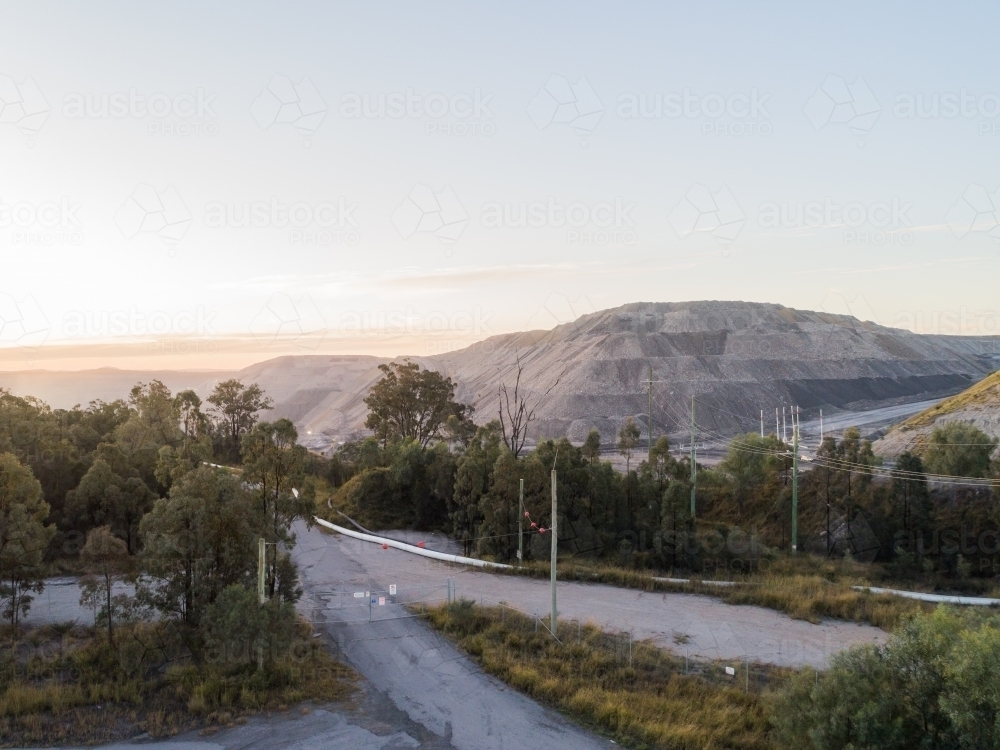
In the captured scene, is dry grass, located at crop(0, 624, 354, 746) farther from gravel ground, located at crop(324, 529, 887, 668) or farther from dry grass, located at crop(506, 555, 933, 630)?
dry grass, located at crop(506, 555, 933, 630)

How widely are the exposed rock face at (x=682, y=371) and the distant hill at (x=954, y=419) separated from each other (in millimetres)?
31804

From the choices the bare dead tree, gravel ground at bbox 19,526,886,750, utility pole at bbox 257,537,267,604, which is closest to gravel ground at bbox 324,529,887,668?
gravel ground at bbox 19,526,886,750

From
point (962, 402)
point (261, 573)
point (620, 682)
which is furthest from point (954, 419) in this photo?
point (261, 573)

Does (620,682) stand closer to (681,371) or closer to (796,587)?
(796,587)

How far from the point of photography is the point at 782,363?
115500mm

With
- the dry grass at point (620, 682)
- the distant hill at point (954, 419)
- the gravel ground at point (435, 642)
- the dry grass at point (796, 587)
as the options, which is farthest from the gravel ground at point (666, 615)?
the distant hill at point (954, 419)

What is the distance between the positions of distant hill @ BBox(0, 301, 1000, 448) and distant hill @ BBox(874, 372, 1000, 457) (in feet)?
101

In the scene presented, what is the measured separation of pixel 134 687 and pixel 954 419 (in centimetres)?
5562

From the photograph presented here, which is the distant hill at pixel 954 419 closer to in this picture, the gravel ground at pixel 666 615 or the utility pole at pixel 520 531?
the gravel ground at pixel 666 615

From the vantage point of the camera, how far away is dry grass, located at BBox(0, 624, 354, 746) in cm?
1541

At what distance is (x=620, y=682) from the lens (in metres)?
17.7

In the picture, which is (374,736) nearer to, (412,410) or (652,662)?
(652,662)

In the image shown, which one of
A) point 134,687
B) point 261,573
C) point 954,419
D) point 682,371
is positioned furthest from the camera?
point 682,371

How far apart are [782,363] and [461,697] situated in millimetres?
109592
